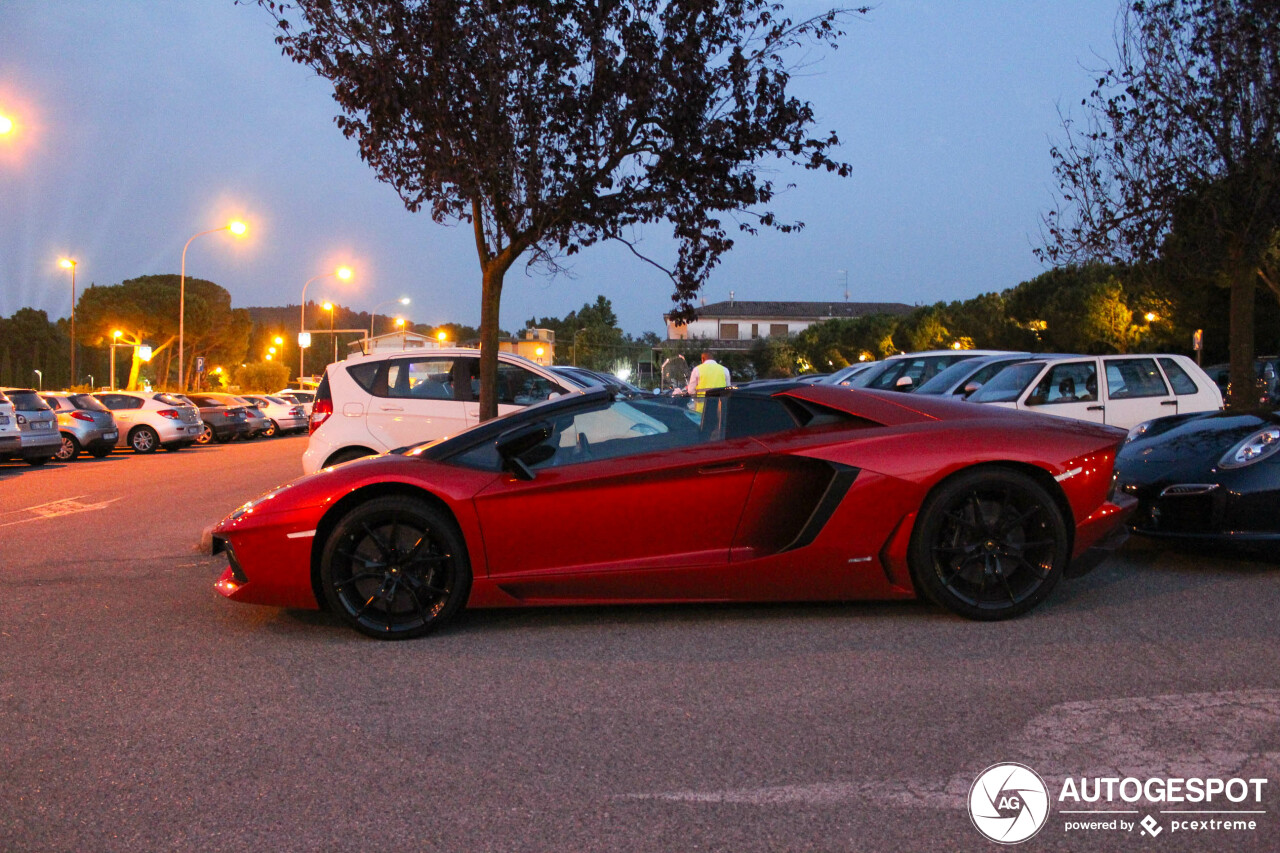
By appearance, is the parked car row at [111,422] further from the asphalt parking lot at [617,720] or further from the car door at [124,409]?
the asphalt parking lot at [617,720]

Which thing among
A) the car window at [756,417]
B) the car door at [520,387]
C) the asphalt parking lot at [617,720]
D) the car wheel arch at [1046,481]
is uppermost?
the car door at [520,387]

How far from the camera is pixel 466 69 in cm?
1003

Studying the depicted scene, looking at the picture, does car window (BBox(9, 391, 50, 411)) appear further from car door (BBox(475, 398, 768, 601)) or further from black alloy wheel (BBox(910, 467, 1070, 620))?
black alloy wheel (BBox(910, 467, 1070, 620))

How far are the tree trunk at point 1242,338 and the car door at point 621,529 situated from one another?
45.8 feet

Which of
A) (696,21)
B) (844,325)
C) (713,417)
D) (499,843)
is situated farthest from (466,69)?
(844,325)

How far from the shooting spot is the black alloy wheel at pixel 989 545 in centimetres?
539

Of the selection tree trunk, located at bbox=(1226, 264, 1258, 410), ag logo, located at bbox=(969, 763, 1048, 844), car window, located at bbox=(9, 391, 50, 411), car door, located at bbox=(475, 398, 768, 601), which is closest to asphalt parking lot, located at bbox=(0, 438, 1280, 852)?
ag logo, located at bbox=(969, 763, 1048, 844)

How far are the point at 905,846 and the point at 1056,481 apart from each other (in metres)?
3.03

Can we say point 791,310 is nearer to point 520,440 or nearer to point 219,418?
point 219,418

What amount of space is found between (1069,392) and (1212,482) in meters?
5.50

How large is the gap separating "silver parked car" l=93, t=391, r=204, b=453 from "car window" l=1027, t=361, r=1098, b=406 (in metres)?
20.8

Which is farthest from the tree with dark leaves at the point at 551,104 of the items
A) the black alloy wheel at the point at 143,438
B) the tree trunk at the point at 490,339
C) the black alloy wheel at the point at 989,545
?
the black alloy wheel at the point at 143,438

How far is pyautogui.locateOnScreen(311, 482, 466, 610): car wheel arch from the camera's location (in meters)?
5.39

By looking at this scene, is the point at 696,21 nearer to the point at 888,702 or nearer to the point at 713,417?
the point at 713,417
